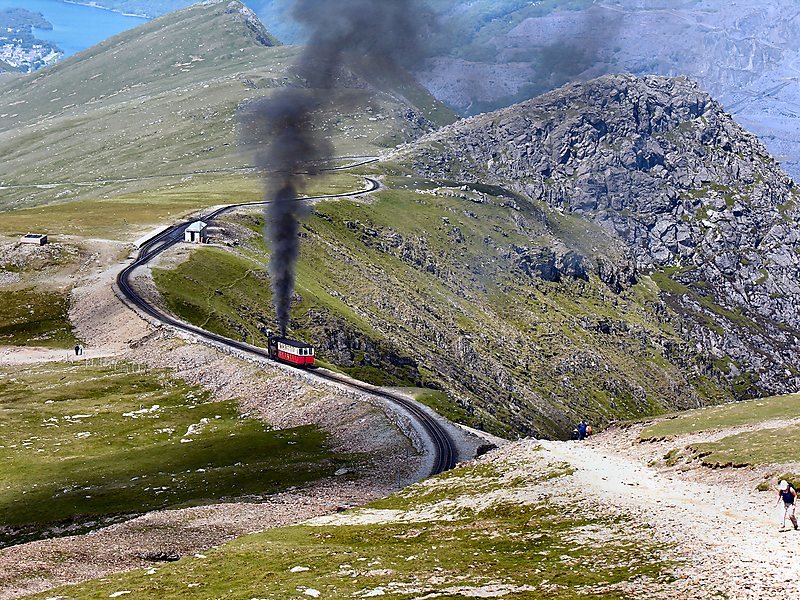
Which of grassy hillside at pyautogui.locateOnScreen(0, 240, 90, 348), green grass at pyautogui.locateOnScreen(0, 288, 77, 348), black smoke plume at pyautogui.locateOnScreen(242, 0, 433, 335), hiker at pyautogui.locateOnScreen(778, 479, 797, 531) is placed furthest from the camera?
black smoke plume at pyautogui.locateOnScreen(242, 0, 433, 335)

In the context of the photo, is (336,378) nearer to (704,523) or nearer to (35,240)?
(704,523)

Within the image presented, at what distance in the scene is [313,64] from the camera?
561 ft

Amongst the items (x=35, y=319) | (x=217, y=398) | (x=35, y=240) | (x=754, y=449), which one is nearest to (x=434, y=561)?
(x=754, y=449)

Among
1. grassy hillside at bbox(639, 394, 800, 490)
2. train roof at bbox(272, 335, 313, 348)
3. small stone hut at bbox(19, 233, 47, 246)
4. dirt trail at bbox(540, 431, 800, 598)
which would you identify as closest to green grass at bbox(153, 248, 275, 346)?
small stone hut at bbox(19, 233, 47, 246)

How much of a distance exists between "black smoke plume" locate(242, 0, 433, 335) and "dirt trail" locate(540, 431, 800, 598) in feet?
313

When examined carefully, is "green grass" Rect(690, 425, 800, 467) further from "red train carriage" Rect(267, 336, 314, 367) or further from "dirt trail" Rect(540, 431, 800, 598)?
"red train carriage" Rect(267, 336, 314, 367)

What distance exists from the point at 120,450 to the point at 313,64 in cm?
9235

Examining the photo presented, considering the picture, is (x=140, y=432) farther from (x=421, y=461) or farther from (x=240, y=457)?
(x=421, y=461)

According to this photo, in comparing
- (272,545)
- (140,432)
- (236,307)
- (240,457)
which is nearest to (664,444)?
(272,545)

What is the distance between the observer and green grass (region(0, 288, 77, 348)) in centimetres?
15100

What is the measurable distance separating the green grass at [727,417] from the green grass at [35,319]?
98766mm

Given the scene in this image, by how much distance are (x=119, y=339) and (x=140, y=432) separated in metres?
41.5

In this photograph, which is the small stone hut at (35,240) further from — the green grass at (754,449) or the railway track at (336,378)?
the green grass at (754,449)

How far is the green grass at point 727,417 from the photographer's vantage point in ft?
287
